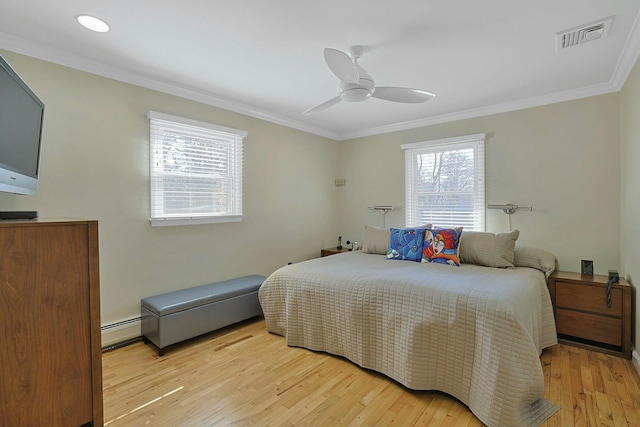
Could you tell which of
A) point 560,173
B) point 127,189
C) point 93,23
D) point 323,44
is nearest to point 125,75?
point 93,23

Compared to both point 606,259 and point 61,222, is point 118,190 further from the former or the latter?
point 606,259

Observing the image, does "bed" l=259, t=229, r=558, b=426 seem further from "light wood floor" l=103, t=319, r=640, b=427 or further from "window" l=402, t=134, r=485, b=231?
"window" l=402, t=134, r=485, b=231

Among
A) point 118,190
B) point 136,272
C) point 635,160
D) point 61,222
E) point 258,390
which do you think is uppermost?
point 635,160

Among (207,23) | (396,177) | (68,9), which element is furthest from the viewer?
(396,177)

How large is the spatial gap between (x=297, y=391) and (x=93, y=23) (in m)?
2.75

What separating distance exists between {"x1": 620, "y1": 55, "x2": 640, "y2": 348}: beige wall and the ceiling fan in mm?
1649

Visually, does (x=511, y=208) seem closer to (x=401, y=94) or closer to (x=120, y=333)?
(x=401, y=94)

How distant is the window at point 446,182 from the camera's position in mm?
3770

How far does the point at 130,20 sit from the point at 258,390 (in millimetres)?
2556

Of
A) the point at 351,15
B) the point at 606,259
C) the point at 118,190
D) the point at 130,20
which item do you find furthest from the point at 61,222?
the point at 606,259

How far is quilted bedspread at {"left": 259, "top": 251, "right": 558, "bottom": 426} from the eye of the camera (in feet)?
5.62

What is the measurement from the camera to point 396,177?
174 inches

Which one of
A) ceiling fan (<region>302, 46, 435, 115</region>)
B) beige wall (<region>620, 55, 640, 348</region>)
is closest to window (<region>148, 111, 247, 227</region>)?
ceiling fan (<region>302, 46, 435, 115</region>)

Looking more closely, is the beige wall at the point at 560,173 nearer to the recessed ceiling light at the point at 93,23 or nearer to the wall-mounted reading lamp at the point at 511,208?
the wall-mounted reading lamp at the point at 511,208
